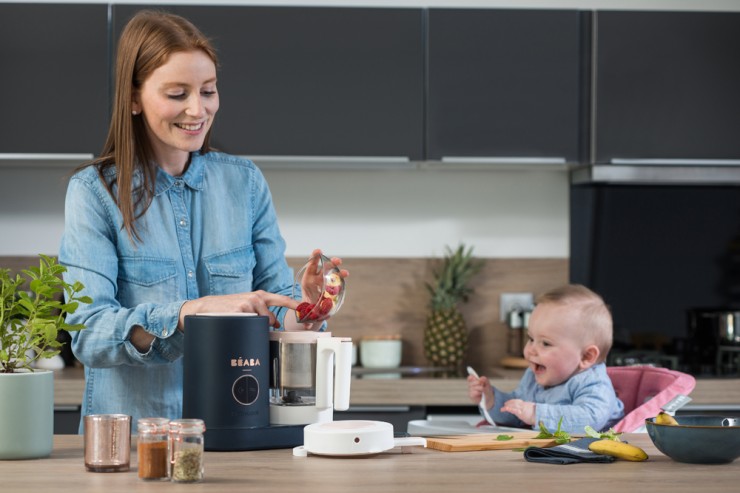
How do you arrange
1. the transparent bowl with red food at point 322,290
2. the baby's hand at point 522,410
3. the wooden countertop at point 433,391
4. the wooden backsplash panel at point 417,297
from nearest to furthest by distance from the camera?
the transparent bowl with red food at point 322,290 < the baby's hand at point 522,410 < the wooden countertop at point 433,391 < the wooden backsplash panel at point 417,297

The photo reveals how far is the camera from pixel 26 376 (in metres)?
1.58

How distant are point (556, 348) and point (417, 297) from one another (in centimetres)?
154

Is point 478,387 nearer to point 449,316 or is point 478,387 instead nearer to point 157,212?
point 157,212

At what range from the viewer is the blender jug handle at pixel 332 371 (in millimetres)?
1661

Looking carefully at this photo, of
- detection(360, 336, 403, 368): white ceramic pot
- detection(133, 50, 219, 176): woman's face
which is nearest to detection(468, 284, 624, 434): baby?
detection(133, 50, 219, 176): woman's face

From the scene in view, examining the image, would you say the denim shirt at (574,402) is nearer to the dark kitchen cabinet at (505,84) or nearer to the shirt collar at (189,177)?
the shirt collar at (189,177)

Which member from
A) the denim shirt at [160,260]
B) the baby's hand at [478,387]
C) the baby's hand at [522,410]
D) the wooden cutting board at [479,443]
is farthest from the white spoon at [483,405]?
the wooden cutting board at [479,443]

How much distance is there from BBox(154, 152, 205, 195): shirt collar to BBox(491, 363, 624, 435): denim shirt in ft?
2.94

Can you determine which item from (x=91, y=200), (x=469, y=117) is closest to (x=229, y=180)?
(x=91, y=200)

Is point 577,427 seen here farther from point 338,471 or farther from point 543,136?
point 543,136

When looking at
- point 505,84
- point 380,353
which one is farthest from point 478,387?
point 505,84

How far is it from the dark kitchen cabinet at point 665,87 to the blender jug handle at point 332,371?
229cm

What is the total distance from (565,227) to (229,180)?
2230mm

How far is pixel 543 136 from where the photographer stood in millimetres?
3766
